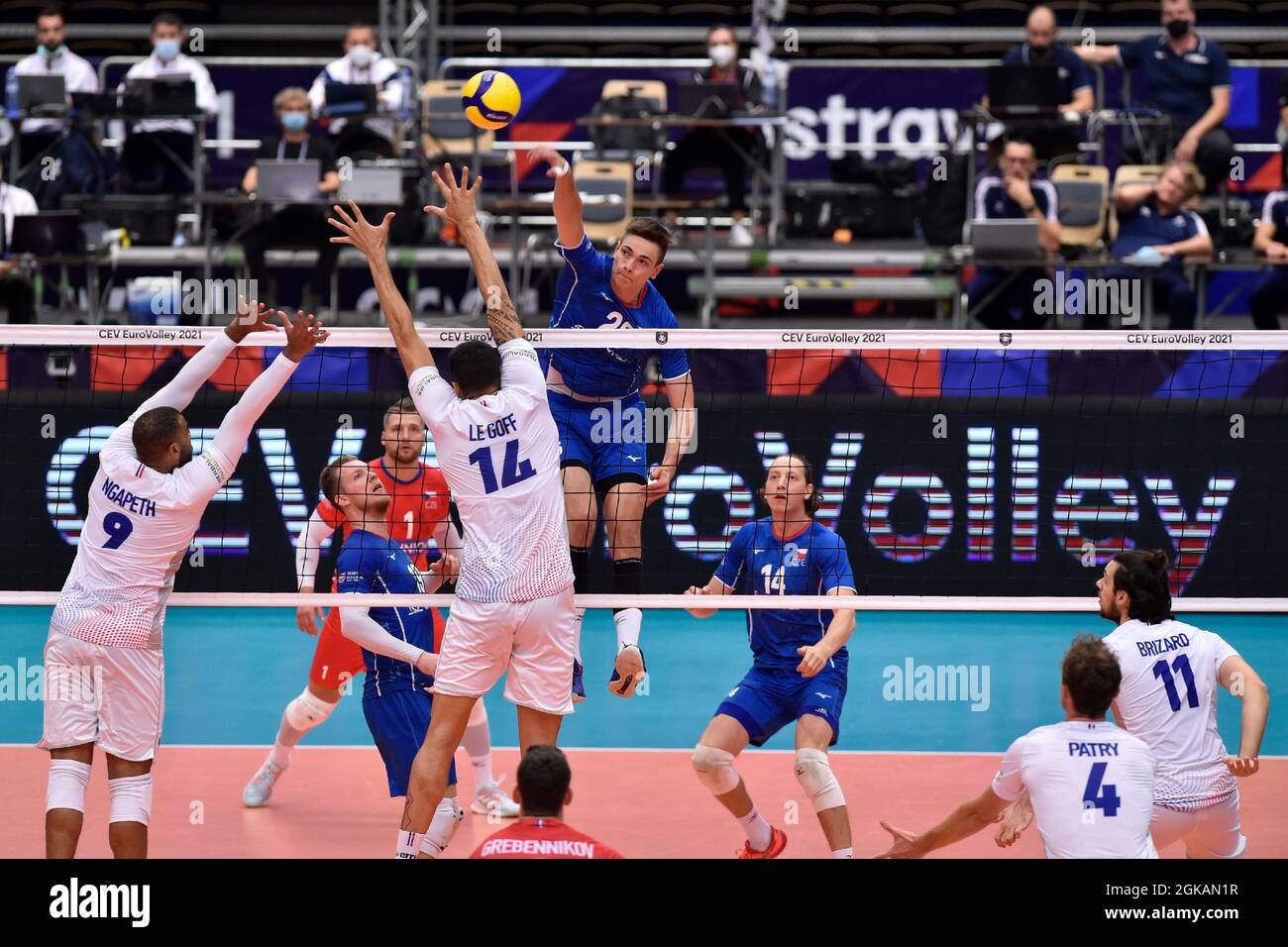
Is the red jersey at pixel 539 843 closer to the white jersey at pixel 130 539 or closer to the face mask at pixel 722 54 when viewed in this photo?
the white jersey at pixel 130 539

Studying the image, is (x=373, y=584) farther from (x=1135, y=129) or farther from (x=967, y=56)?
(x=967, y=56)

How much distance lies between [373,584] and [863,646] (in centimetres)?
595

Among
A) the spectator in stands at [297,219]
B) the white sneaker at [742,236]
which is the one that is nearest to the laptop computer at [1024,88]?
the white sneaker at [742,236]

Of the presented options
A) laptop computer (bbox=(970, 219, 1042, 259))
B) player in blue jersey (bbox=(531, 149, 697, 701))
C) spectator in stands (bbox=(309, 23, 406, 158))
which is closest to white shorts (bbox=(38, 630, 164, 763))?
player in blue jersey (bbox=(531, 149, 697, 701))

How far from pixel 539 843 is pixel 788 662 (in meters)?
3.23

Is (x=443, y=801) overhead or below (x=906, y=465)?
below

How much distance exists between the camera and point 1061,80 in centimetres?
1727

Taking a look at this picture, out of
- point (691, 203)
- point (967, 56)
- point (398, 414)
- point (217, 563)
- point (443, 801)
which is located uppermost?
point (967, 56)

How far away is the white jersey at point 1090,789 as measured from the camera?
649 cm

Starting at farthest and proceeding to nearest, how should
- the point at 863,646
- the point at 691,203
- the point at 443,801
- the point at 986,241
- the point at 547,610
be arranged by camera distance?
the point at 691,203 → the point at 986,241 → the point at 863,646 → the point at 443,801 → the point at 547,610

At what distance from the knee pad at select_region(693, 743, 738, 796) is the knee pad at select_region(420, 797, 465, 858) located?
1270 mm

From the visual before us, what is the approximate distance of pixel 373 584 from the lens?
362 inches

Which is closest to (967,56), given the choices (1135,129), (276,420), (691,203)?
(1135,129)

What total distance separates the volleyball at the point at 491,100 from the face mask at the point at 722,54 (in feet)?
28.1
